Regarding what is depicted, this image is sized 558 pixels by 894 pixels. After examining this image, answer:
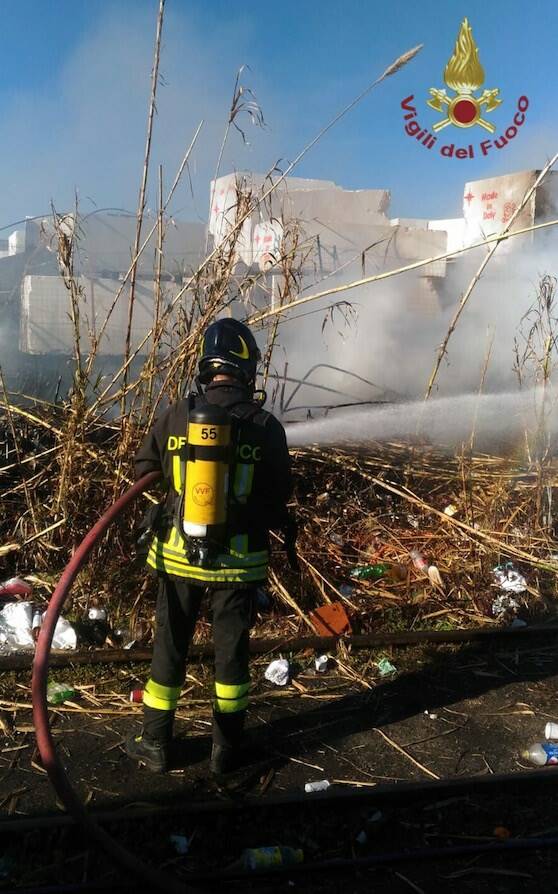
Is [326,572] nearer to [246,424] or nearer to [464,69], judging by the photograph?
[246,424]

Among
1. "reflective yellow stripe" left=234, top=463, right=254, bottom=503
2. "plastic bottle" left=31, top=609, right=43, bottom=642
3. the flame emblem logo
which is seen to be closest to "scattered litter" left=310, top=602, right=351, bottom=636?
"plastic bottle" left=31, top=609, right=43, bottom=642

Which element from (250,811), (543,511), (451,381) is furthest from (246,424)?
(451,381)

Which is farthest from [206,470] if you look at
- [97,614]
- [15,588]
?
[15,588]

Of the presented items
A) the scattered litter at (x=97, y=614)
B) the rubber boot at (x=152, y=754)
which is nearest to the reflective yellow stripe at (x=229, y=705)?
the rubber boot at (x=152, y=754)

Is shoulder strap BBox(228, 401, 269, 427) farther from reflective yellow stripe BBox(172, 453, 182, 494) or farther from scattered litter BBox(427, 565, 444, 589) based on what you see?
scattered litter BBox(427, 565, 444, 589)

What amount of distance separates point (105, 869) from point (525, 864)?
62.1 inches

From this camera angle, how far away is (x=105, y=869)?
2.67 metres

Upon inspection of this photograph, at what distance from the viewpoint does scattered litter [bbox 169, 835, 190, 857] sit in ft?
9.15

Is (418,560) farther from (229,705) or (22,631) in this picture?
(22,631)

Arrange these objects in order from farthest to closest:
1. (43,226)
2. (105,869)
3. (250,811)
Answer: (43,226) < (250,811) < (105,869)

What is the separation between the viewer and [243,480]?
3141mm

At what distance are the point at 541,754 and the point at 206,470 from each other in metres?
2.17

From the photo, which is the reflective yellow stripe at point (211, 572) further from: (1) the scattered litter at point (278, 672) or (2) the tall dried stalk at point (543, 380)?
(2) the tall dried stalk at point (543, 380)

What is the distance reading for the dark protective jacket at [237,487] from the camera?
3.13m
